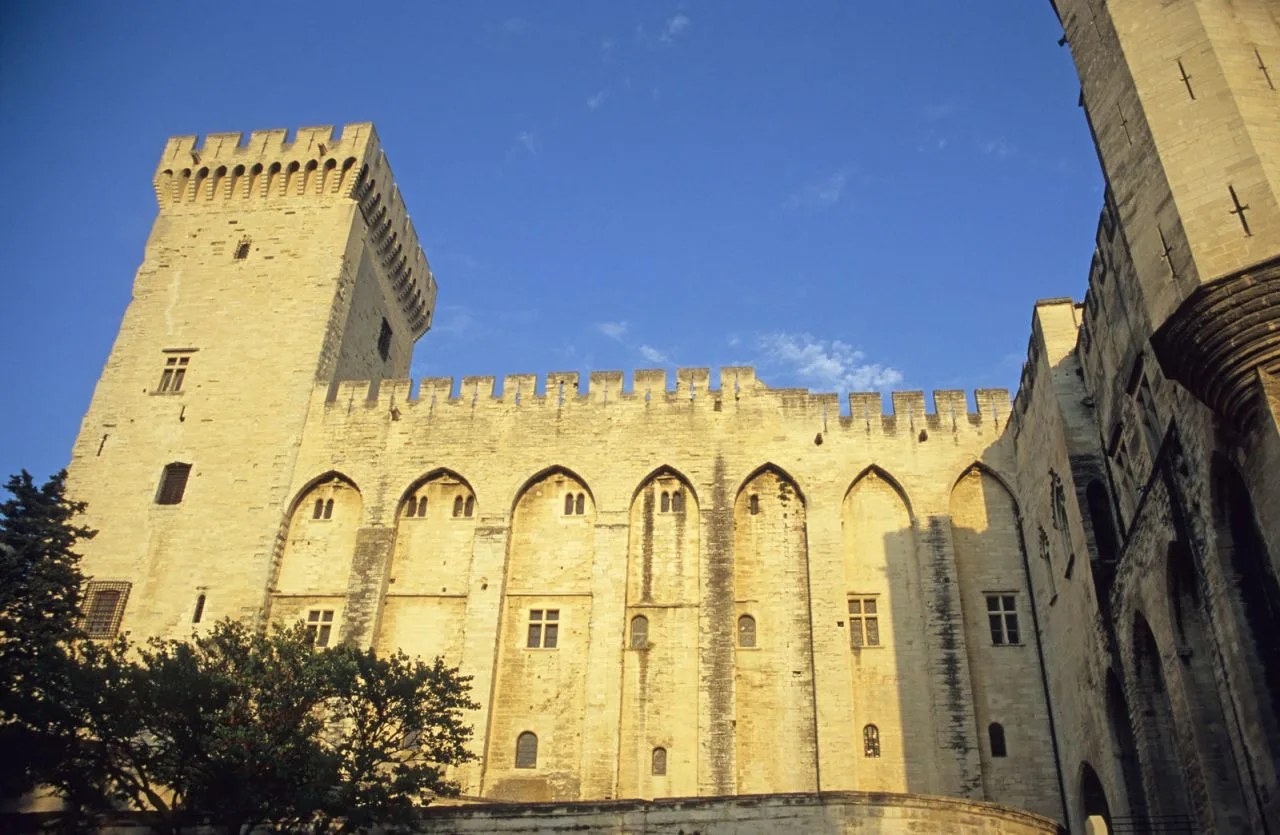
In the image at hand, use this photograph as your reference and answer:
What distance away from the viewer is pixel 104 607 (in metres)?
23.2

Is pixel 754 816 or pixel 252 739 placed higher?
pixel 252 739

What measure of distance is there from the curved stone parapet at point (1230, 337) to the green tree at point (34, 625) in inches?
610

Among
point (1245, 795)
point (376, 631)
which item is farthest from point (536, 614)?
point (1245, 795)

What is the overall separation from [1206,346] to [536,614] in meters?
15.4

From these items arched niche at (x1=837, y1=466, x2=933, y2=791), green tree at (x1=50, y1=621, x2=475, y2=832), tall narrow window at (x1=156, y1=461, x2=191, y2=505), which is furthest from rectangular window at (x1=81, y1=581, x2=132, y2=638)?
arched niche at (x1=837, y1=466, x2=933, y2=791)

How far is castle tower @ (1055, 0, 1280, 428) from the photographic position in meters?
11.1

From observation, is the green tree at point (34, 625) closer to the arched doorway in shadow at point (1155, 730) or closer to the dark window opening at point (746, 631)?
the dark window opening at point (746, 631)

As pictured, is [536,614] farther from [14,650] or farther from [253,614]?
[14,650]

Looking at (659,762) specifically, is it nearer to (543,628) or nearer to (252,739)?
(543,628)

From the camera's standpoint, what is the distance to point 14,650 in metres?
18.2

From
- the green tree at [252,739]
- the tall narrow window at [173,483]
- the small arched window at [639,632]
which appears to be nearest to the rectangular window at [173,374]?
the tall narrow window at [173,483]

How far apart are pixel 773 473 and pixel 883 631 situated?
4307 millimetres

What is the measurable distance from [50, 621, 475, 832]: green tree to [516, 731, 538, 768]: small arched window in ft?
16.2

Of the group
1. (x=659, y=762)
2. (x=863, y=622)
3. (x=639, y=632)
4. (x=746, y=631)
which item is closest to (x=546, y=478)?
(x=639, y=632)
